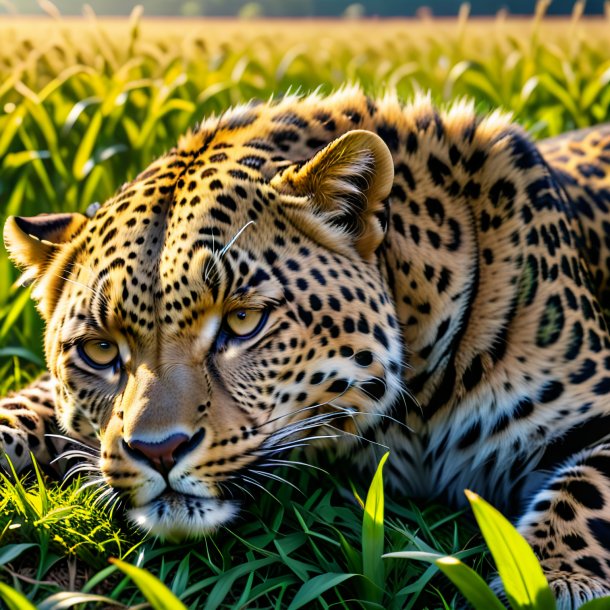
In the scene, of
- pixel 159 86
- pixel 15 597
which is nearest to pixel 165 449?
pixel 15 597

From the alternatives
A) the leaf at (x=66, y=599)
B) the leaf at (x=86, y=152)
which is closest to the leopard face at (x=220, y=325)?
the leaf at (x=66, y=599)

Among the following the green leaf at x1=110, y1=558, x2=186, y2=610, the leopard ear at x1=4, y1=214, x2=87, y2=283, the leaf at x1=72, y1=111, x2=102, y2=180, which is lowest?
the green leaf at x1=110, y1=558, x2=186, y2=610

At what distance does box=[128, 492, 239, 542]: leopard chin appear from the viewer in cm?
316

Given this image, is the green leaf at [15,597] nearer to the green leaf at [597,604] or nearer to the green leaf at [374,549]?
the green leaf at [374,549]

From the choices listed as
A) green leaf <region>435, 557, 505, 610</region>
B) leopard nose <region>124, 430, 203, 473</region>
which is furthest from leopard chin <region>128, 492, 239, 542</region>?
green leaf <region>435, 557, 505, 610</region>

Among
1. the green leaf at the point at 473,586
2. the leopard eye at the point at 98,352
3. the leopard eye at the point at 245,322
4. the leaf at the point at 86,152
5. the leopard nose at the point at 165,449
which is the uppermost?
the leaf at the point at 86,152

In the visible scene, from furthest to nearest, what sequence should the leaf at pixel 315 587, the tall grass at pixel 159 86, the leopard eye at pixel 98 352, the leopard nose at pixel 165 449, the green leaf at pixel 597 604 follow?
1. the tall grass at pixel 159 86
2. the leopard eye at pixel 98 352
3. the leaf at pixel 315 587
4. the leopard nose at pixel 165 449
5. the green leaf at pixel 597 604

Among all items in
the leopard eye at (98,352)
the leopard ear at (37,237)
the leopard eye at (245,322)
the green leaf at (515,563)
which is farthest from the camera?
the leopard ear at (37,237)

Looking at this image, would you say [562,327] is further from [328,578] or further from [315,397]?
[328,578]

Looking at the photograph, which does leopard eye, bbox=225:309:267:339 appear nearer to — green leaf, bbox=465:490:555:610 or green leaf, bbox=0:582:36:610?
green leaf, bbox=465:490:555:610

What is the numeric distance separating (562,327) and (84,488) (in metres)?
1.94

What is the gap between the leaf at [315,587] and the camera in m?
3.10

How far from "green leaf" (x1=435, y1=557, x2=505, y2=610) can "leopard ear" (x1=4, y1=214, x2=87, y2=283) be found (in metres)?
1.96

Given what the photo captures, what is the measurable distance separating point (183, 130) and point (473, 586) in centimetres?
503
